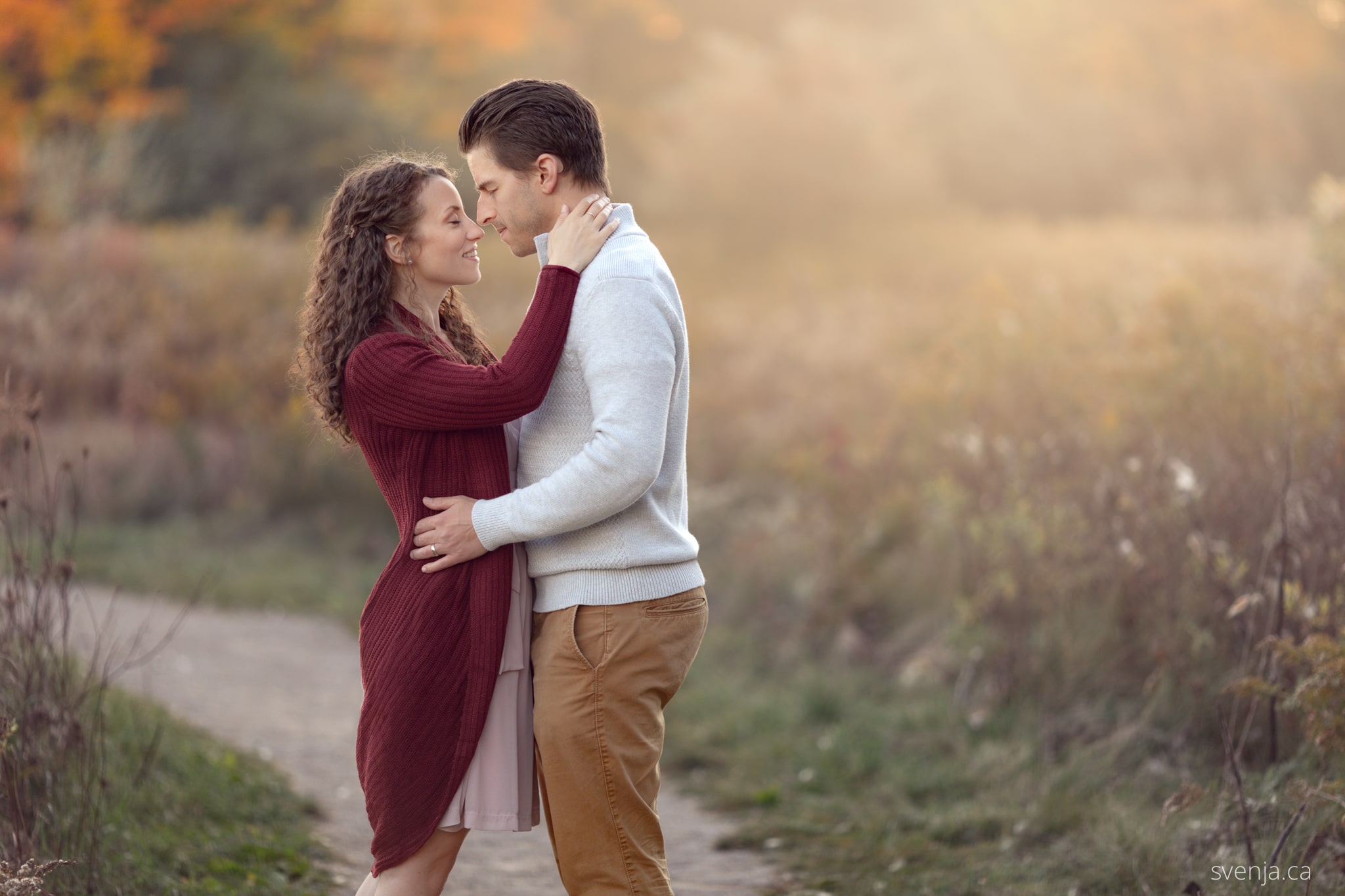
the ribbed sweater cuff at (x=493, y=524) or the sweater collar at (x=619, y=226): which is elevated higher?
the sweater collar at (x=619, y=226)

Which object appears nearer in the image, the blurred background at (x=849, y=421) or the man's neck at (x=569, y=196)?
the man's neck at (x=569, y=196)

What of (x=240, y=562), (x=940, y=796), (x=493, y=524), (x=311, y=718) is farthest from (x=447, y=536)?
(x=240, y=562)

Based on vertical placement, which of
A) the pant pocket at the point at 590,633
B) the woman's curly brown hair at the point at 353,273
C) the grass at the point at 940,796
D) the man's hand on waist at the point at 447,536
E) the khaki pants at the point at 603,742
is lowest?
the grass at the point at 940,796

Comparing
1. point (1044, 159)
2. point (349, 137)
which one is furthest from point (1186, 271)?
point (1044, 159)

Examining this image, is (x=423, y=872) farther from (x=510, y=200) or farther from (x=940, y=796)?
(x=940, y=796)

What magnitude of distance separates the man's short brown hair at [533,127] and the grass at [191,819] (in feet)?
7.51

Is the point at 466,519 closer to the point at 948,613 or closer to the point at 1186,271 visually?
the point at 948,613

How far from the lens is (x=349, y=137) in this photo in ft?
72.8

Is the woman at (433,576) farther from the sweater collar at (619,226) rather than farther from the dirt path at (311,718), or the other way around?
the dirt path at (311,718)

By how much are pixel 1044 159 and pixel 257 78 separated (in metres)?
17.2

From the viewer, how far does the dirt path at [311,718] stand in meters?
4.50

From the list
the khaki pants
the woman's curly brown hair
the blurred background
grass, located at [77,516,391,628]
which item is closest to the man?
the khaki pants

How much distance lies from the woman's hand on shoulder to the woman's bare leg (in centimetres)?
118

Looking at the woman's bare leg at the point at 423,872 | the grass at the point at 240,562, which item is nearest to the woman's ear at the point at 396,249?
the woman's bare leg at the point at 423,872
